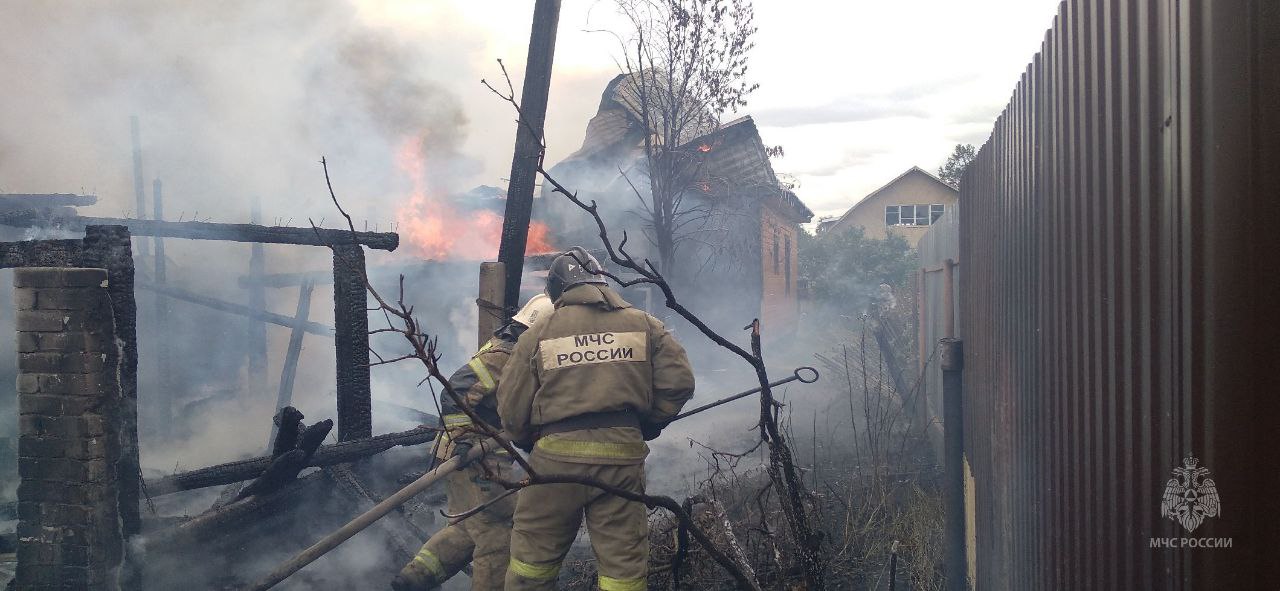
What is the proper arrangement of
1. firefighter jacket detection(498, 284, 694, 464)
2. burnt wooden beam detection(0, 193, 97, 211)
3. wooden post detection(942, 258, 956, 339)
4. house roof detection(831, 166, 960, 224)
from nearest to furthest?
firefighter jacket detection(498, 284, 694, 464)
wooden post detection(942, 258, 956, 339)
burnt wooden beam detection(0, 193, 97, 211)
house roof detection(831, 166, 960, 224)

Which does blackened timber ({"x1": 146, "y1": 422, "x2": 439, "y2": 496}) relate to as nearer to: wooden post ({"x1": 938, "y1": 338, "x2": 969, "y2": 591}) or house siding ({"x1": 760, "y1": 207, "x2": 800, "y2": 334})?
wooden post ({"x1": 938, "y1": 338, "x2": 969, "y2": 591})

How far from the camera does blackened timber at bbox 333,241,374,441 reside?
5.20 meters

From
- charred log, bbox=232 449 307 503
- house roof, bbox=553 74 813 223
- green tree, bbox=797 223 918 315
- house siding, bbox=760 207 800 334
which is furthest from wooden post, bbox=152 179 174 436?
green tree, bbox=797 223 918 315

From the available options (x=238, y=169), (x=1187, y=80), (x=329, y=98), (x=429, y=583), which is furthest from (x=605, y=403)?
(x=329, y=98)

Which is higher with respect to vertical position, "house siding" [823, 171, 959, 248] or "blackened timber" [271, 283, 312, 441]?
"house siding" [823, 171, 959, 248]

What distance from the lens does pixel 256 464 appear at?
454 cm

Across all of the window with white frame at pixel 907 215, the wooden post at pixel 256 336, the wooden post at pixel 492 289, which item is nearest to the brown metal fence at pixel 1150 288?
the wooden post at pixel 492 289

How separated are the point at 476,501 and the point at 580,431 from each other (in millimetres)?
1320

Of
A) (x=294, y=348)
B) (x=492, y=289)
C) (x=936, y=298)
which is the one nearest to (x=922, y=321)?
(x=936, y=298)

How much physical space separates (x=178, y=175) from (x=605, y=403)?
11.6 metres

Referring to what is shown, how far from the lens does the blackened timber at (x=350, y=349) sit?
5199 mm

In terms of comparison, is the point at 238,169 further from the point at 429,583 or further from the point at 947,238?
the point at 947,238

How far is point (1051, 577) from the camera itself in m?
2.36

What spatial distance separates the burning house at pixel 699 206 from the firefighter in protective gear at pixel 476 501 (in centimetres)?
851
